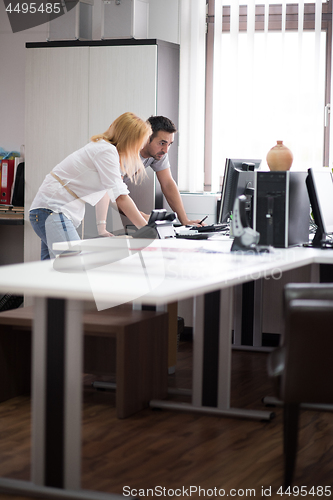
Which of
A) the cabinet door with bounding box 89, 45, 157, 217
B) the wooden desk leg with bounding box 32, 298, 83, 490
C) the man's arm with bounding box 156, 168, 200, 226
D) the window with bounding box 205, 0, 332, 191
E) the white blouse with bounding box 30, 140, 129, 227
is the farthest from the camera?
the window with bounding box 205, 0, 332, 191

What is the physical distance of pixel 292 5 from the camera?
490 centimetres

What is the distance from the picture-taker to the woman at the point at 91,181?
3266 millimetres

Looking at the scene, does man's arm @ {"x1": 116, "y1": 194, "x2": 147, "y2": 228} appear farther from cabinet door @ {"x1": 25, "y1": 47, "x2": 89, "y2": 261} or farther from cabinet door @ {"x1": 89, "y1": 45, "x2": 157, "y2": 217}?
cabinet door @ {"x1": 25, "y1": 47, "x2": 89, "y2": 261}

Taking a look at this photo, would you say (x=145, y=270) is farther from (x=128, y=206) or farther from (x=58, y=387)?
(x=128, y=206)

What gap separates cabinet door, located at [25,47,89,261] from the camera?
4824 millimetres

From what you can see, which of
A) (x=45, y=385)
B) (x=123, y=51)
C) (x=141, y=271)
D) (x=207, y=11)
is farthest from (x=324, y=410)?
(x=207, y=11)

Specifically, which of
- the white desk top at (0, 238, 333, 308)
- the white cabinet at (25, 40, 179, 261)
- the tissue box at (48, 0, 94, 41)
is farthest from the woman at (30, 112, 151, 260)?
the tissue box at (48, 0, 94, 41)

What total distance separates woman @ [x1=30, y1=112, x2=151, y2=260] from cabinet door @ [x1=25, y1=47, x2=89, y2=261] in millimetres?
1455

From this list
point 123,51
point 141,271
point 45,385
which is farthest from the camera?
point 123,51

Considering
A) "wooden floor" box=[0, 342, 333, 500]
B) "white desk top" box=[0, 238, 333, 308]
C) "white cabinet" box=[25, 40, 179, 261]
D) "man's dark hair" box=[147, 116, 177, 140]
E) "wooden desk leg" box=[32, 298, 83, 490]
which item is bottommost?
"wooden floor" box=[0, 342, 333, 500]

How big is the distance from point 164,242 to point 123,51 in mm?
2195

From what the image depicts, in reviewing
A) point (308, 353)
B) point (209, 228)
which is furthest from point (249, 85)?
point (308, 353)

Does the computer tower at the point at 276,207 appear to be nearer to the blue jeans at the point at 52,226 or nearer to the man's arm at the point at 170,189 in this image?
the blue jeans at the point at 52,226

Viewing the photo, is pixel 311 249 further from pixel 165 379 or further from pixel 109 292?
pixel 109 292
